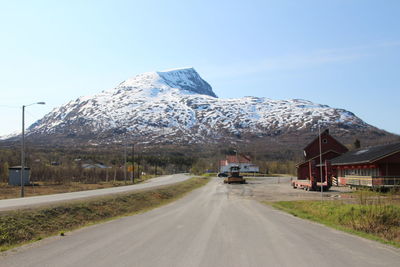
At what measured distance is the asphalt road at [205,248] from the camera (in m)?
9.96

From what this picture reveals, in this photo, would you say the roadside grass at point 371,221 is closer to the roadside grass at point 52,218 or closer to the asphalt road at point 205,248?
the asphalt road at point 205,248

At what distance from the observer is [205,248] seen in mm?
11750

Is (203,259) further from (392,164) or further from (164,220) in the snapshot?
(392,164)

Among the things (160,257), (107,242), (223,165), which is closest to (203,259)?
(160,257)

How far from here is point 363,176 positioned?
166 feet

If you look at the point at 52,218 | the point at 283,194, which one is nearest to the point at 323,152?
the point at 283,194

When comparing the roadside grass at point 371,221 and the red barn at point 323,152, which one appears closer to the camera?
the roadside grass at point 371,221

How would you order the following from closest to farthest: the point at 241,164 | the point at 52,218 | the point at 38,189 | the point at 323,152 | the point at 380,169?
1. the point at 52,218
2. the point at 380,169
3. the point at 38,189
4. the point at 323,152
5. the point at 241,164

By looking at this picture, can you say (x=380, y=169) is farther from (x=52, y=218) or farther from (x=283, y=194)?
(x=52, y=218)

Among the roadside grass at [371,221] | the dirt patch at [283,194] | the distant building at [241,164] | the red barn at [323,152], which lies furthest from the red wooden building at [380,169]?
the distant building at [241,164]

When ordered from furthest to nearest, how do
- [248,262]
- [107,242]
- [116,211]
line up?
[116,211]
[107,242]
[248,262]

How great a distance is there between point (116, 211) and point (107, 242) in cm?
1397

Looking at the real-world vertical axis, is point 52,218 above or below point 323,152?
below

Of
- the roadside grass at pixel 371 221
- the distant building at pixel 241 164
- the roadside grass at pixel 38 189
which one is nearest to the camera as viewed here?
the roadside grass at pixel 371 221
